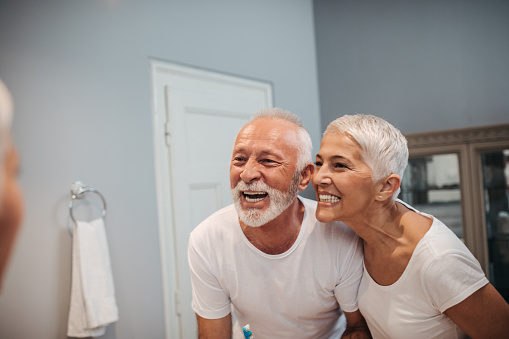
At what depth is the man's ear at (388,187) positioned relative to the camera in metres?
1.18

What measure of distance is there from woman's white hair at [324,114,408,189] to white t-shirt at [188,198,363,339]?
0.29m

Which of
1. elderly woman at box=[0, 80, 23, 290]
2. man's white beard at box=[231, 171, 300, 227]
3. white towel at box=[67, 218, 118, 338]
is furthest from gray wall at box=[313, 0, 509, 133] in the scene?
elderly woman at box=[0, 80, 23, 290]

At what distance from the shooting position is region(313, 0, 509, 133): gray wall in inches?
108

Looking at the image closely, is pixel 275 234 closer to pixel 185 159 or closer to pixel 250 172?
pixel 250 172

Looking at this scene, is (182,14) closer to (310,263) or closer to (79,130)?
(79,130)

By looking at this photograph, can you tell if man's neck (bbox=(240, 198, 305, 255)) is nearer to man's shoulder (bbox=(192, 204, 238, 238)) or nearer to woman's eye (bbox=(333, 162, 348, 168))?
man's shoulder (bbox=(192, 204, 238, 238))

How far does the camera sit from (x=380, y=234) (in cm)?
120

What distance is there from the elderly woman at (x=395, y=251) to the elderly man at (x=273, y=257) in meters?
0.10

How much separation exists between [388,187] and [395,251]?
183mm

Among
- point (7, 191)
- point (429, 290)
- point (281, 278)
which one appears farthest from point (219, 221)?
point (7, 191)

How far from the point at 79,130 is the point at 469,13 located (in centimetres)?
263

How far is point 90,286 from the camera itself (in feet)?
5.65

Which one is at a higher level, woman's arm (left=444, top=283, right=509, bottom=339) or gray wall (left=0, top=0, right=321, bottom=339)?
gray wall (left=0, top=0, right=321, bottom=339)

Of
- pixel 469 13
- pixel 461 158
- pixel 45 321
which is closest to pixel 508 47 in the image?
pixel 469 13
